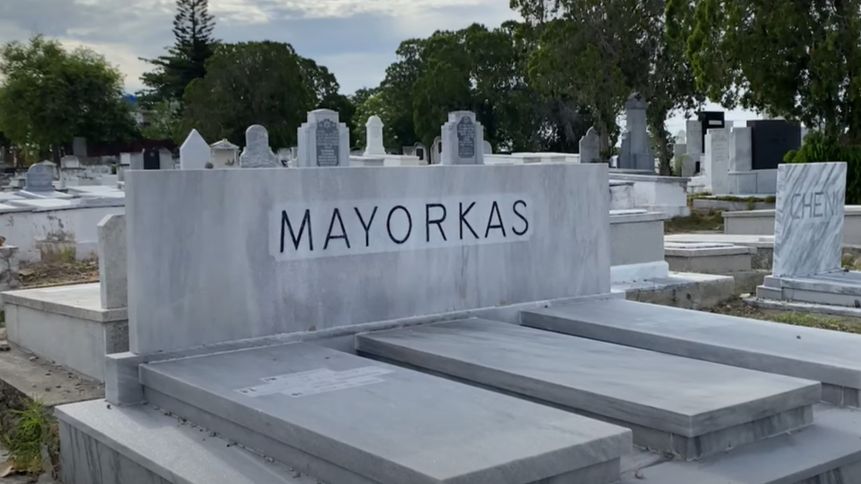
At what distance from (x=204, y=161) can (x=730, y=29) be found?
13.0 metres

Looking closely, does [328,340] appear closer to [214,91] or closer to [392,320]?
[392,320]

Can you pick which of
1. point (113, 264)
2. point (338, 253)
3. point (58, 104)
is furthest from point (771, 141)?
point (58, 104)

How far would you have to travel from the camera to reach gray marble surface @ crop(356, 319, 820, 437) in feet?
9.29

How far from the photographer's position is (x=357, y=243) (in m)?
4.15

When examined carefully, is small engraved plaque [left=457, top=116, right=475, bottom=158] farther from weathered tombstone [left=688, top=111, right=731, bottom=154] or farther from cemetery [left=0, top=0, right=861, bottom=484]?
weathered tombstone [left=688, top=111, right=731, bottom=154]

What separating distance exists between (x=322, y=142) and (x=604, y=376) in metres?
10.9

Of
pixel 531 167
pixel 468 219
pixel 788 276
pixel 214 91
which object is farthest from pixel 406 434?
pixel 214 91

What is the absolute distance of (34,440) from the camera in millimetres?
4027

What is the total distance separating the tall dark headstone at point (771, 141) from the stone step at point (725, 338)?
63.2 ft

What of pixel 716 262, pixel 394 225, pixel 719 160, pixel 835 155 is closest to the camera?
pixel 394 225

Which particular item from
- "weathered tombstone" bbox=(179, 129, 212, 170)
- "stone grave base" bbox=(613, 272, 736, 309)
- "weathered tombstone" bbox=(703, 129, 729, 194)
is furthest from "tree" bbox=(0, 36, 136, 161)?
"stone grave base" bbox=(613, 272, 736, 309)

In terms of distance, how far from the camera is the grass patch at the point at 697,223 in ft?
54.9

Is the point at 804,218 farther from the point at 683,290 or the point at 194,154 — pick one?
the point at 194,154

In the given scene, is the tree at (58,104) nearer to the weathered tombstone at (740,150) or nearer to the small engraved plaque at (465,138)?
the weathered tombstone at (740,150)
